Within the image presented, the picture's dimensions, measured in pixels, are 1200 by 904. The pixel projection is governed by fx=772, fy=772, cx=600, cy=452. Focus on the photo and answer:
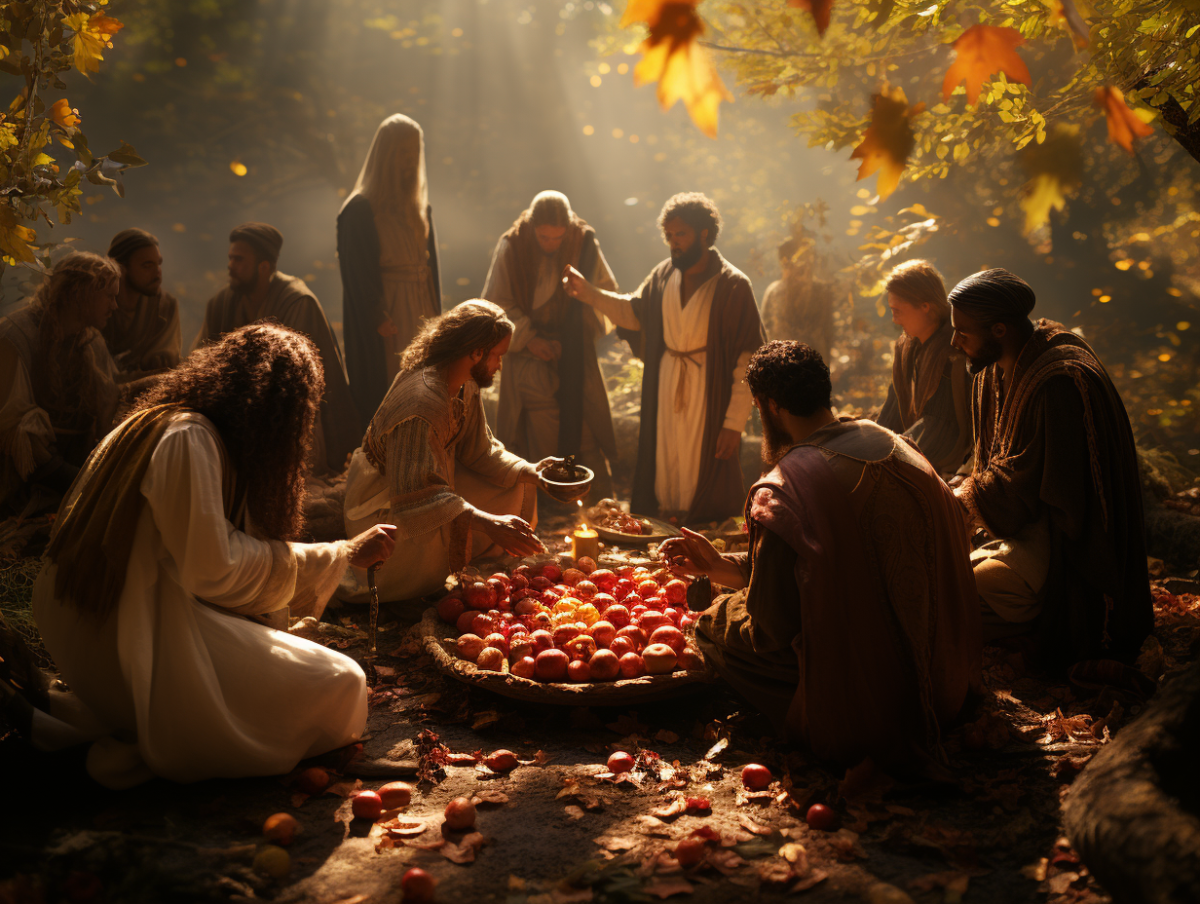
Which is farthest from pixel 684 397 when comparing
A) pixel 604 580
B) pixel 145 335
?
pixel 145 335

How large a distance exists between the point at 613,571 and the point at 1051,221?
9793 mm

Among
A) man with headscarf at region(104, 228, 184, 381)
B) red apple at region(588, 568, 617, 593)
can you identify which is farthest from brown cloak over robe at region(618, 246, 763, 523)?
man with headscarf at region(104, 228, 184, 381)

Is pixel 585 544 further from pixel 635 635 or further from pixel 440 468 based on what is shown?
pixel 635 635

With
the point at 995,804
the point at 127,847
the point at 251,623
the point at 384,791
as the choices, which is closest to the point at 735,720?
the point at 995,804

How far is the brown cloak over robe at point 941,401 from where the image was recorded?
493 centimetres

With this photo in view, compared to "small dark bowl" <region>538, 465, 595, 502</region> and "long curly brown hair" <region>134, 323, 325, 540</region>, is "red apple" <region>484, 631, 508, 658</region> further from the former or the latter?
"long curly brown hair" <region>134, 323, 325, 540</region>

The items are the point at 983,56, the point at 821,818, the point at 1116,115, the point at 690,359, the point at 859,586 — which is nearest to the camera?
the point at 983,56

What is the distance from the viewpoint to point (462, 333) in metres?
4.21

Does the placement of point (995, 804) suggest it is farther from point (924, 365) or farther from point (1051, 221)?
point (1051, 221)

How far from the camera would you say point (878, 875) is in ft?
7.57

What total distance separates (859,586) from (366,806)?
1.88m

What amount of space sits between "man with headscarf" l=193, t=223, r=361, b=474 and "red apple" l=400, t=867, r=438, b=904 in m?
4.58

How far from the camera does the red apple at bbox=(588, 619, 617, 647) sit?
3.55 m

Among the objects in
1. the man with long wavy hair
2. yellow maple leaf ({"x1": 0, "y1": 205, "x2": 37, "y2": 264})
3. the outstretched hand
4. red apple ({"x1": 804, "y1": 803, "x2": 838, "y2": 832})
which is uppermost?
yellow maple leaf ({"x1": 0, "y1": 205, "x2": 37, "y2": 264})
